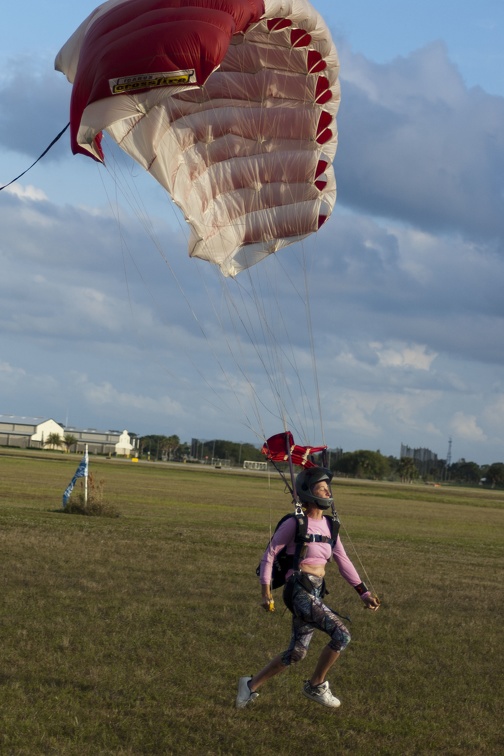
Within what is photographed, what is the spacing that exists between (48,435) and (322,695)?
17014cm

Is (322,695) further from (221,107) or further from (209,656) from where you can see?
(221,107)

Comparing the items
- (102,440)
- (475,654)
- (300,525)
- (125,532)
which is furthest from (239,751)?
(102,440)

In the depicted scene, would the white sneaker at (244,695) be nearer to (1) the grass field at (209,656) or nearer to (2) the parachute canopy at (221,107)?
(1) the grass field at (209,656)

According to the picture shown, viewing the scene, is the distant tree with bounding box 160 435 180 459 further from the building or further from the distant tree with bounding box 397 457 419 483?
the distant tree with bounding box 397 457 419 483

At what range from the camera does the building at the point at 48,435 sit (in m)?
164

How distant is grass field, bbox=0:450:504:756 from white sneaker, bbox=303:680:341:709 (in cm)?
13

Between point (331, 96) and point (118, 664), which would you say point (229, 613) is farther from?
point (331, 96)

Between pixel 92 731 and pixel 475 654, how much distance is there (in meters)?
4.96

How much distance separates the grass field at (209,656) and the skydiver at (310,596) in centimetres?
24

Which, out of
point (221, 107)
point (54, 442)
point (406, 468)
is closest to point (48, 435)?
point (54, 442)

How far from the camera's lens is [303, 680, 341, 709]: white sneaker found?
6984mm

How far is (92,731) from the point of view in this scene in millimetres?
6289

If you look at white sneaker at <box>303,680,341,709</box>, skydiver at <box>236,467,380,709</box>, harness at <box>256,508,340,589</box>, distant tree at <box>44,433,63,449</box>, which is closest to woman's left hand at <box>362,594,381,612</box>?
skydiver at <box>236,467,380,709</box>

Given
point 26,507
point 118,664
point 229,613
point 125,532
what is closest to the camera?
point 118,664
